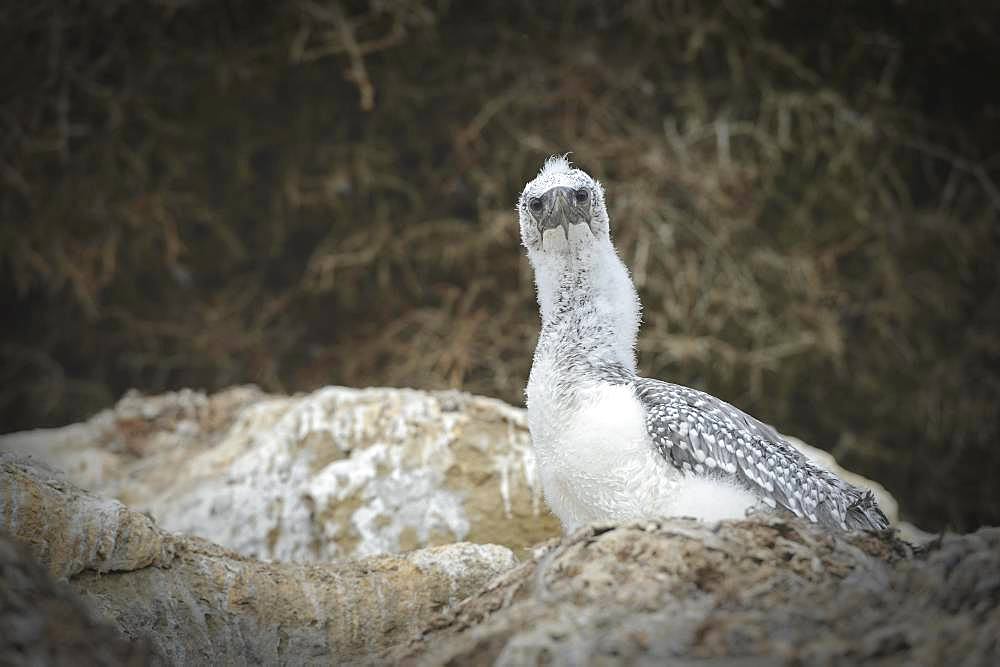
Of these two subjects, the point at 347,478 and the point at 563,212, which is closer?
the point at 563,212

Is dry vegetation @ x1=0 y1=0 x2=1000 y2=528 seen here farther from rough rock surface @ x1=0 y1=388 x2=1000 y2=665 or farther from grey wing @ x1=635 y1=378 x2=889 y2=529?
grey wing @ x1=635 y1=378 x2=889 y2=529

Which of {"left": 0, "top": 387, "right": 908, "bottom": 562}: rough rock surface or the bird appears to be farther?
{"left": 0, "top": 387, "right": 908, "bottom": 562}: rough rock surface

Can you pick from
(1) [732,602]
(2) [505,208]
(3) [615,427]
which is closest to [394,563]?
(3) [615,427]

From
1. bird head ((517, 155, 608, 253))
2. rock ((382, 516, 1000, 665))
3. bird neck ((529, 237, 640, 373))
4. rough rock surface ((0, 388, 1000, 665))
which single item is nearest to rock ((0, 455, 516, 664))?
rough rock surface ((0, 388, 1000, 665))

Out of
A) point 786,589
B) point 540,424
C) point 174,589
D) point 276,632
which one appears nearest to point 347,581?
point 276,632

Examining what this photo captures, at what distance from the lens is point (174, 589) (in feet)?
6.82

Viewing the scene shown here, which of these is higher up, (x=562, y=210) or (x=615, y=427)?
(x=562, y=210)

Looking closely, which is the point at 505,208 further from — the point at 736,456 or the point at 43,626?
the point at 43,626

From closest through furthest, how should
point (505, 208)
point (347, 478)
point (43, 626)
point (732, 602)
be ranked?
1. point (43, 626)
2. point (732, 602)
3. point (347, 478)
4. point (505, 208)

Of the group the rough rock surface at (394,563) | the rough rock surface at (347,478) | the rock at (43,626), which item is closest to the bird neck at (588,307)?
A: the rough rock surface at (394,563)

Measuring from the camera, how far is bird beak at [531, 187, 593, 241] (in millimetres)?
2270

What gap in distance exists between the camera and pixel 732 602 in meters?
1.46

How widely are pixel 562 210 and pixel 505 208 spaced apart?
2.59m

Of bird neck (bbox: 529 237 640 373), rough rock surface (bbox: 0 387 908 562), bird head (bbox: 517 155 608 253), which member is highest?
bird head (bbox: 517 155 608 253)
